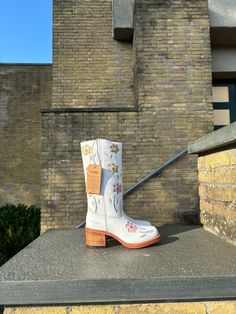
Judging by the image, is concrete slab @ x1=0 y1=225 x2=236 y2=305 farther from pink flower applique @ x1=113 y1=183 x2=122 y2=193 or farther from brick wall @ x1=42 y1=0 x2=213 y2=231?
brick wall @ x1=42 y1=0 x2=213 y2=231

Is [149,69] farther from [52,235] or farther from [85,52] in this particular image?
[52,235]

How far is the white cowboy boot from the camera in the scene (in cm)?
196

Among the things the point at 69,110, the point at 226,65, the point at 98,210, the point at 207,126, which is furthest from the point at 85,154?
the point at 226,65

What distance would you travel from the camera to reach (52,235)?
2.64m

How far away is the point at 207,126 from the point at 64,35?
357cm

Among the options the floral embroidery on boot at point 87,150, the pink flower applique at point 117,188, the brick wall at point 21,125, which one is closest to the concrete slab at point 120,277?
the pink flower applique at point 117,188

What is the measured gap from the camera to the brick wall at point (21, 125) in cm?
910

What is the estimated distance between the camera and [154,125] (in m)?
4.99

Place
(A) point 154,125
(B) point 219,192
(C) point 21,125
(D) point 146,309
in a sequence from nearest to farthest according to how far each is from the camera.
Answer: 1. (D) point 146,309
2. (B) point 219,192
3. (A) point 154,125
4. (C) point 21,125

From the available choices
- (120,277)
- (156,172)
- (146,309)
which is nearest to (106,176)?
(120,277)

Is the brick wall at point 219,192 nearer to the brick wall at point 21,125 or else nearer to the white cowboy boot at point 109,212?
the white cowboy boot at point 109,212

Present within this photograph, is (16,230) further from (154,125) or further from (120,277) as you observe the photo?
(120,277)

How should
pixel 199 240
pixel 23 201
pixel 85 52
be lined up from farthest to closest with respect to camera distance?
pixel 23 201, pixel 85 52, pixel 199 240

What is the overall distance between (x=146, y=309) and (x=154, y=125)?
385cm
